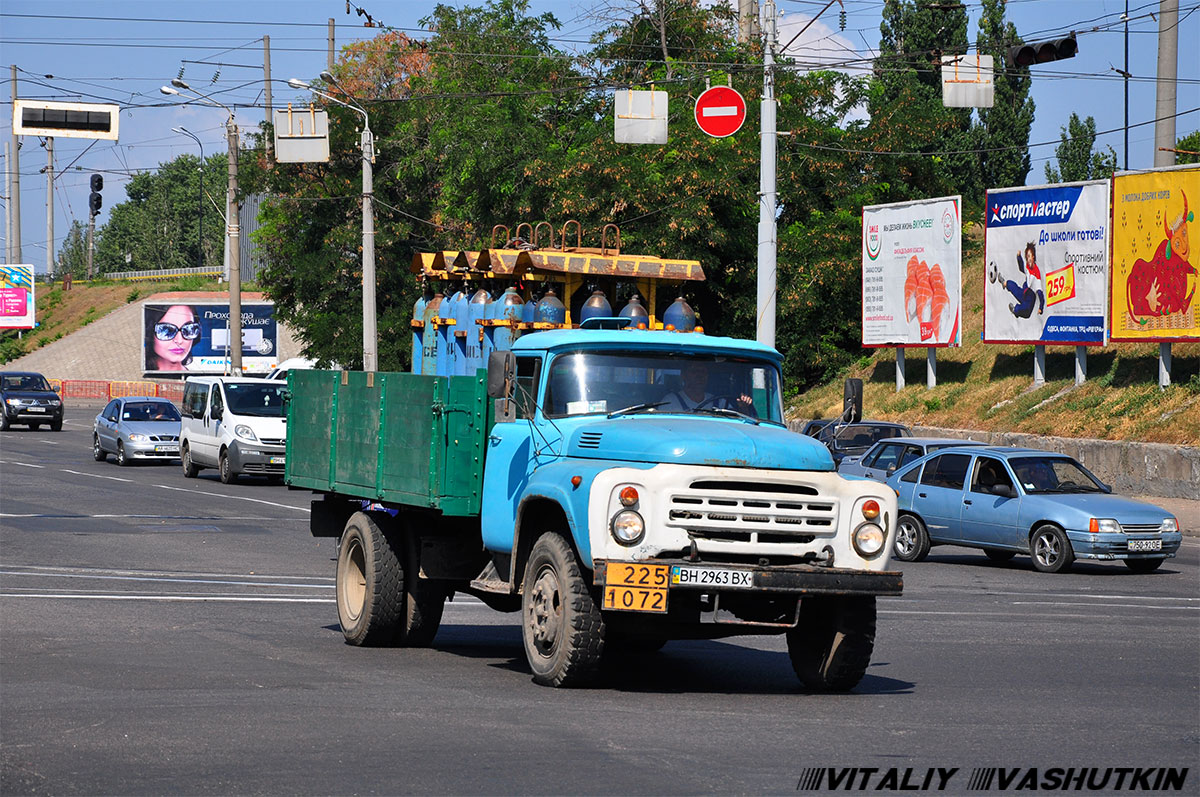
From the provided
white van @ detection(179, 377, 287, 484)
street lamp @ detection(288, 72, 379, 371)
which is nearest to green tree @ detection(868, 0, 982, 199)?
street lamp @ detection(288, 72, 379, 371)

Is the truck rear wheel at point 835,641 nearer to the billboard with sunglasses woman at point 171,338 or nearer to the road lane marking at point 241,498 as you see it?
the road lane marking at point 241,498

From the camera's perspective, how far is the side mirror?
1053cm

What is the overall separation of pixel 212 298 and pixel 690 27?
5924 cm

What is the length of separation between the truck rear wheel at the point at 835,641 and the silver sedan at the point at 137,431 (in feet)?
103

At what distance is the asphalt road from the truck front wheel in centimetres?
21

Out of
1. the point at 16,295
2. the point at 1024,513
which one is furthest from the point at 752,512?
the point at 16,295

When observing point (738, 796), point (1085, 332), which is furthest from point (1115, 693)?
point (1085, 332)

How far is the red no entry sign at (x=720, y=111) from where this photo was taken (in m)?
29.2

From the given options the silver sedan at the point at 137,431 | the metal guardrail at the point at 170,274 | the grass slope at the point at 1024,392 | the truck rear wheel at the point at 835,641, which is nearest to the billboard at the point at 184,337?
the metal guardrail at the point at 170,274

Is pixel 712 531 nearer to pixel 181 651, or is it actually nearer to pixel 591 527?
pixel 591 527

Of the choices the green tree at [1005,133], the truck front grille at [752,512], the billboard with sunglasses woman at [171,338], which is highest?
the green tree at [1005,133]

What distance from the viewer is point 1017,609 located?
16.0 m

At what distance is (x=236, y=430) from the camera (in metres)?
33.2

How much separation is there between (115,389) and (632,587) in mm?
83231
